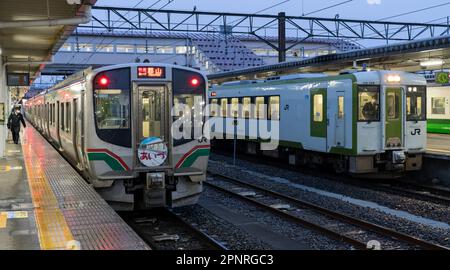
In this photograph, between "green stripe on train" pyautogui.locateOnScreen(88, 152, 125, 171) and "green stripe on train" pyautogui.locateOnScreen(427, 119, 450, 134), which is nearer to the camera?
"green stripe on train" pyautogui.locateOnScreen(88, 152, 125, 171)

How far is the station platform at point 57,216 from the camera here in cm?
580

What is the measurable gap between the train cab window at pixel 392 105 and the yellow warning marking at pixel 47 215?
8551 millimetres

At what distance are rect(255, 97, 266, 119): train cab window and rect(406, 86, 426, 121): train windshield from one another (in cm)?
518

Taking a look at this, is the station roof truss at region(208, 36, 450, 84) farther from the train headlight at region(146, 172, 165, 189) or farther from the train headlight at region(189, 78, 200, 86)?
the train headlight at region(146, 172, 165, 189)

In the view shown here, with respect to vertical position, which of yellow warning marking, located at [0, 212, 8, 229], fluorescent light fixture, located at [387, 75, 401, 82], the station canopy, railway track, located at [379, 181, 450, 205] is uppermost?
the station canopy

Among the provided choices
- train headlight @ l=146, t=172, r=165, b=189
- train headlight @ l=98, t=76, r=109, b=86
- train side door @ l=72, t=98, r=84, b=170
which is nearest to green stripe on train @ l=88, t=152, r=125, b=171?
train headlight @ l=146, t=172, r=165, b=189

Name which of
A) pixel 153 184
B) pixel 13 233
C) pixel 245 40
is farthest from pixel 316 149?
pixel 245 40

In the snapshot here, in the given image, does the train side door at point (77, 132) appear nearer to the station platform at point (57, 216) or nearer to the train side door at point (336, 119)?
the station platform at point (57, 216)

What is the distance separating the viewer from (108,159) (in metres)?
8.74

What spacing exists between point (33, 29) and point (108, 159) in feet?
18.9

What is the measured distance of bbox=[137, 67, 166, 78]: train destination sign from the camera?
888 centimetres

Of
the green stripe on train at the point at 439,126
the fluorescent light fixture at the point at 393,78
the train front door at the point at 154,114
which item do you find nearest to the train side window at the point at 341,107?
the fluorescent light fixture at the point at 393,78

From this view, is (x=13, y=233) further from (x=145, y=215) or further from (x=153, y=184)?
(x=145, y=215)

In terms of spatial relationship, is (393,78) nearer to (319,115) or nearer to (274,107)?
(319,115)
